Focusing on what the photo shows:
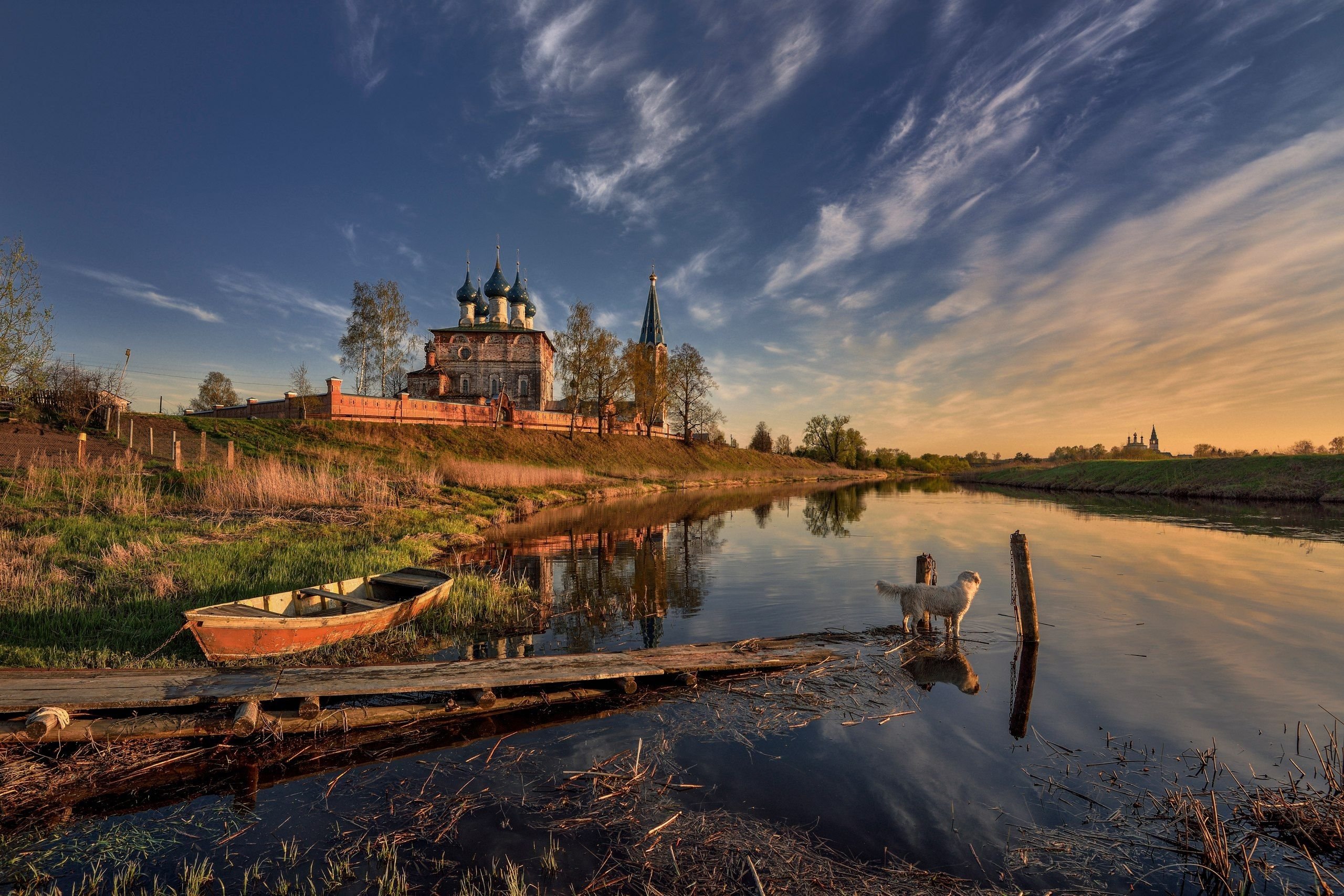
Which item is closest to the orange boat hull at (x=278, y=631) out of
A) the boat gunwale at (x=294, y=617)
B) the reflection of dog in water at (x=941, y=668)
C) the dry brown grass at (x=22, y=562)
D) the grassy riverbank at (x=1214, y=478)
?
the boat gunwale at (x=294, y=617)

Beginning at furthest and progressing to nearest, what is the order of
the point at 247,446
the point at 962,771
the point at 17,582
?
the point at 247,446
the point at 17,582
the point at 962,771

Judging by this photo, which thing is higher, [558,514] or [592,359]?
[592,359]

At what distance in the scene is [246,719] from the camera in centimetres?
543

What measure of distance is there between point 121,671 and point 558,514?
1997cm

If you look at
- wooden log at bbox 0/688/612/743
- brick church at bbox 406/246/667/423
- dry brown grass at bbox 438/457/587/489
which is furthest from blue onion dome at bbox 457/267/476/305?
wooden log at bbox 0/688/612/743

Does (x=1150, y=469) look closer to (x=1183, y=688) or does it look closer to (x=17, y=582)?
(x=1183, y=688)

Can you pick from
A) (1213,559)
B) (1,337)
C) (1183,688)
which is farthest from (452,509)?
(1213,559)

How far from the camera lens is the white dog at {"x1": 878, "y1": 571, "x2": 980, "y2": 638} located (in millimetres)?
8273

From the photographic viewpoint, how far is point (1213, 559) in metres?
16.5

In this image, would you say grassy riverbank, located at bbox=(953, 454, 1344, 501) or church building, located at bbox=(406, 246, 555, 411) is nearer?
grassy riverbank, located at bbox=(953, 454, 1344, 501)

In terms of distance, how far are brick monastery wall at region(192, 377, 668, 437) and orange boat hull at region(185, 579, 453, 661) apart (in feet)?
120

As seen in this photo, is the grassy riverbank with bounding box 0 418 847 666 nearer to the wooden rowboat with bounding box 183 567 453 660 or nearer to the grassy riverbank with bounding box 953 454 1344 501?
the wooden rowboat with bounding box 183 567 453 660

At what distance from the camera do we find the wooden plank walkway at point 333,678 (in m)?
5.49

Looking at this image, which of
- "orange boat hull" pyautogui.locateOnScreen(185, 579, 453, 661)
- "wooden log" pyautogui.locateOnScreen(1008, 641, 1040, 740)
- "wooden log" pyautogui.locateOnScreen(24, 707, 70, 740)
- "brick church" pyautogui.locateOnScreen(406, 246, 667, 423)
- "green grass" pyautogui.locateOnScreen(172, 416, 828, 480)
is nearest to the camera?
"wooden log" pyautogui.locateOnScreen(24, 707, 70, 740)
